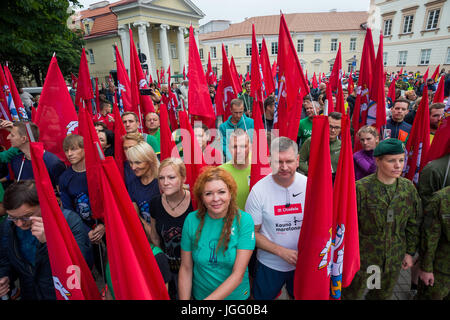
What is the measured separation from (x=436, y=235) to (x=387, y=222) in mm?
401

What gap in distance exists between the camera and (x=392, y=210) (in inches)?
84.1

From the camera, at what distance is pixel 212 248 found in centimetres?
186

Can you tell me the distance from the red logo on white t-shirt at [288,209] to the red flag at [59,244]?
1.44 m

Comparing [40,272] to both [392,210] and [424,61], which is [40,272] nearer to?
[392,210]

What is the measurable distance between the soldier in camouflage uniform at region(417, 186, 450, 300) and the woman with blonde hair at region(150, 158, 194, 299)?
2004 millimetres

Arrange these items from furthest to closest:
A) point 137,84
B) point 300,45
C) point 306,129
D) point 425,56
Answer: point 300,45
point 425,56
point 137,84
point 306,129

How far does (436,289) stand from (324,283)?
1.26 meters

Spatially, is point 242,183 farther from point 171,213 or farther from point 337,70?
point 337,70

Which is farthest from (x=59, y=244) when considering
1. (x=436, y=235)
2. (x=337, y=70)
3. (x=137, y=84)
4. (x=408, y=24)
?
(x=408, y=24)

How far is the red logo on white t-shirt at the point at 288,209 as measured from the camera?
2113 millimetres

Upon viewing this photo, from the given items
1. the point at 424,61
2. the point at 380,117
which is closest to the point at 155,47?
the point at 424,61

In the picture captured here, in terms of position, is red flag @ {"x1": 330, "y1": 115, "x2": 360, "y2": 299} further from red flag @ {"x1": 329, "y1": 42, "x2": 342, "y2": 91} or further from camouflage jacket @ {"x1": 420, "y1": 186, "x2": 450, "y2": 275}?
red flag @ {"x1": 329, "y1": 42, "x2": 342, "y2": 91}

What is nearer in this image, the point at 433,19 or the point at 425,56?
the point at 433,19

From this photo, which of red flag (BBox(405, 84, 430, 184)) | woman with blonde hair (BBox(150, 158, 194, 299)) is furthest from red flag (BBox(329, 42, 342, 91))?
woman with blonde hair (BBox(150, 158, 194, 299))
